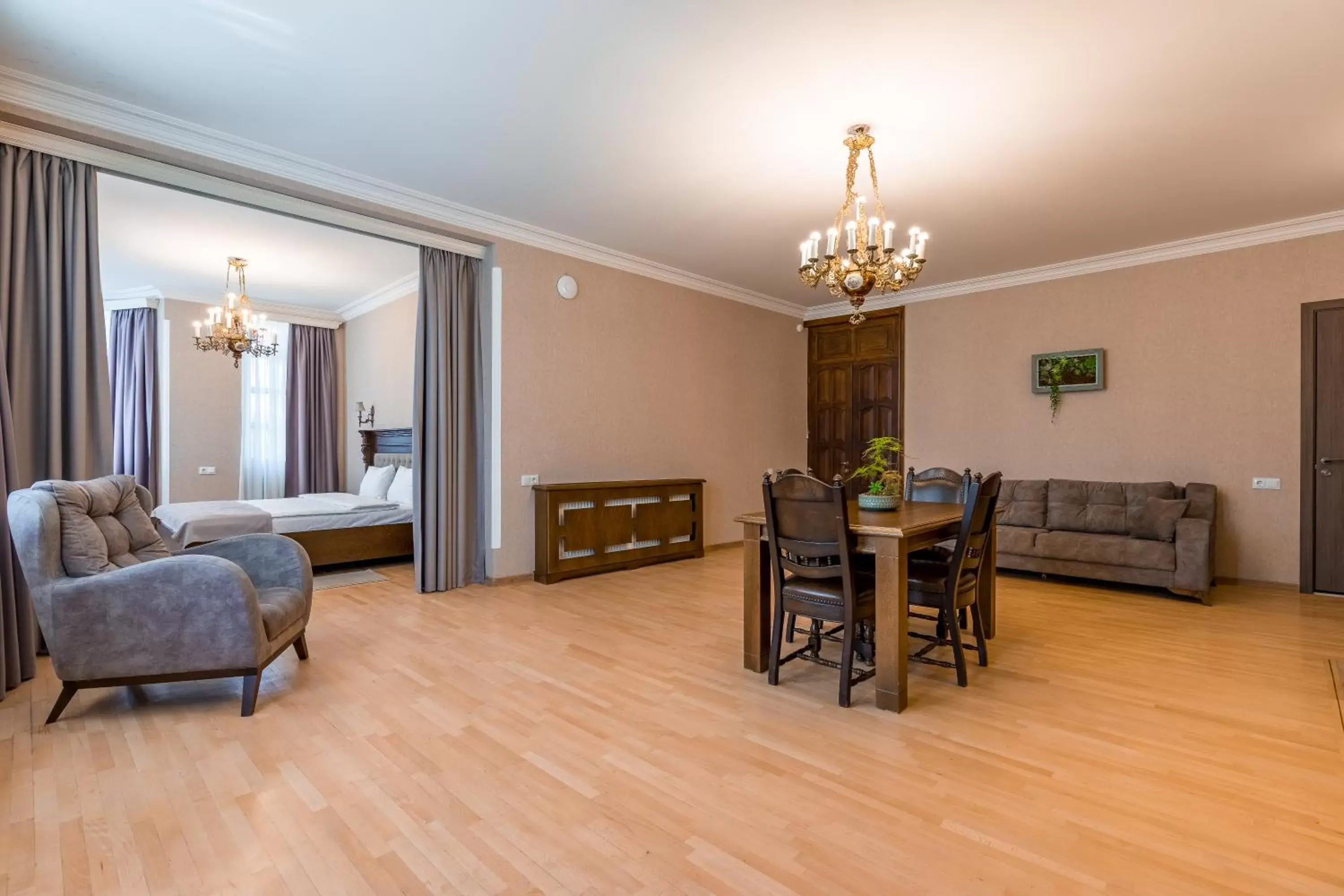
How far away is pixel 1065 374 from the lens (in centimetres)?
611

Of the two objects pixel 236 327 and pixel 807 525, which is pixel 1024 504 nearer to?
pixel 807 525

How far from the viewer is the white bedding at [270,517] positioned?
16.0ft

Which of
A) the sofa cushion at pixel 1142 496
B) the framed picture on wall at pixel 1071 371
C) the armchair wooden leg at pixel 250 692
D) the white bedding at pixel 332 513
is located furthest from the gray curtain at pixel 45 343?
the framed picture on wall at pixel 1071 371

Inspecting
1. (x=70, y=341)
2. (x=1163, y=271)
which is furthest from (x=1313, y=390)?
(x=70, y=341)

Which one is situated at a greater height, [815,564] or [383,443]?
[383,443]

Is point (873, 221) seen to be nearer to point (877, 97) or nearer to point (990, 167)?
point (877, 97)

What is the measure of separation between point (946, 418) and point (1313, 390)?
287 centimetres

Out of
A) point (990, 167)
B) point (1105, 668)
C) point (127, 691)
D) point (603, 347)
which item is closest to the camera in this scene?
point (127, 691)

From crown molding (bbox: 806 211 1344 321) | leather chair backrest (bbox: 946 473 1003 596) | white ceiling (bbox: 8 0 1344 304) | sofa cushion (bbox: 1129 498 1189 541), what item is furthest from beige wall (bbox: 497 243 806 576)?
sofa cushion (bbox: 1129 498 1189 541)

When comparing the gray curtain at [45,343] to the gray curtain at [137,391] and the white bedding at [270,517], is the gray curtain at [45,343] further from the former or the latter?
the gray curtain at [137,391]

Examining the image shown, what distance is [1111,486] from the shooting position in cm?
557

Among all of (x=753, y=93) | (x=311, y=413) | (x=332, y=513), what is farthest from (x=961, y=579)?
(x=311, y=413)

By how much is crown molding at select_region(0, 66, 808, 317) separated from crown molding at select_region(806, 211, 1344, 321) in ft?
10.8

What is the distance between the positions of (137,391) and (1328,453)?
11842 mm
